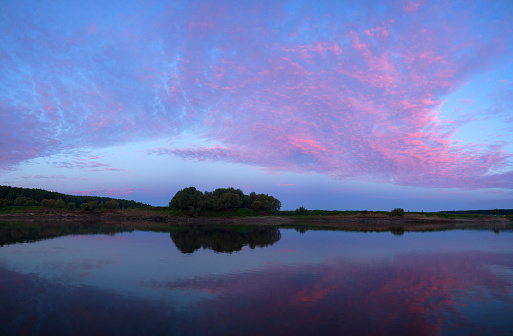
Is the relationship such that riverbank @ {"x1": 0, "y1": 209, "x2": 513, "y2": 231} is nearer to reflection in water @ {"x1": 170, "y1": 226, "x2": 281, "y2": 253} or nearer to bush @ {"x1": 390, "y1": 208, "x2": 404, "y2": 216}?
bush @ {"x1": 390, "y1": 208, "x2": 404, "y2": 216}

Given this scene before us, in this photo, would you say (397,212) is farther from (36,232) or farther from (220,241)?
(36,232)

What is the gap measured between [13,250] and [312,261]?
1207 inches

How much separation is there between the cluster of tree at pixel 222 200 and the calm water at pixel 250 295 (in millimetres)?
79042

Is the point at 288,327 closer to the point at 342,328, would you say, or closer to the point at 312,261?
the point at 342,328

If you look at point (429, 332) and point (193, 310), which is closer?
Result: point (429, 332)

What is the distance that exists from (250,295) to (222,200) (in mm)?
90985

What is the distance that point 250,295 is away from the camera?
51.5ft

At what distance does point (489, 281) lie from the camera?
19.5 metres

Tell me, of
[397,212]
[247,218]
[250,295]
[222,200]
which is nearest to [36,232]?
[250,295]

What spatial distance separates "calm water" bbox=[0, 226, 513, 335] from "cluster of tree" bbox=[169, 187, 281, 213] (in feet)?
259

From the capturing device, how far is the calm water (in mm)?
11734

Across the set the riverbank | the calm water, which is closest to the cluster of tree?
the riverbank

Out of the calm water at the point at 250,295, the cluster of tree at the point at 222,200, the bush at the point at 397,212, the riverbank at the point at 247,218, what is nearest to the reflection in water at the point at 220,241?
the calm water at the point at 250,295

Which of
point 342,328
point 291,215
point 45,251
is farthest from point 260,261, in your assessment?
point 291,215
